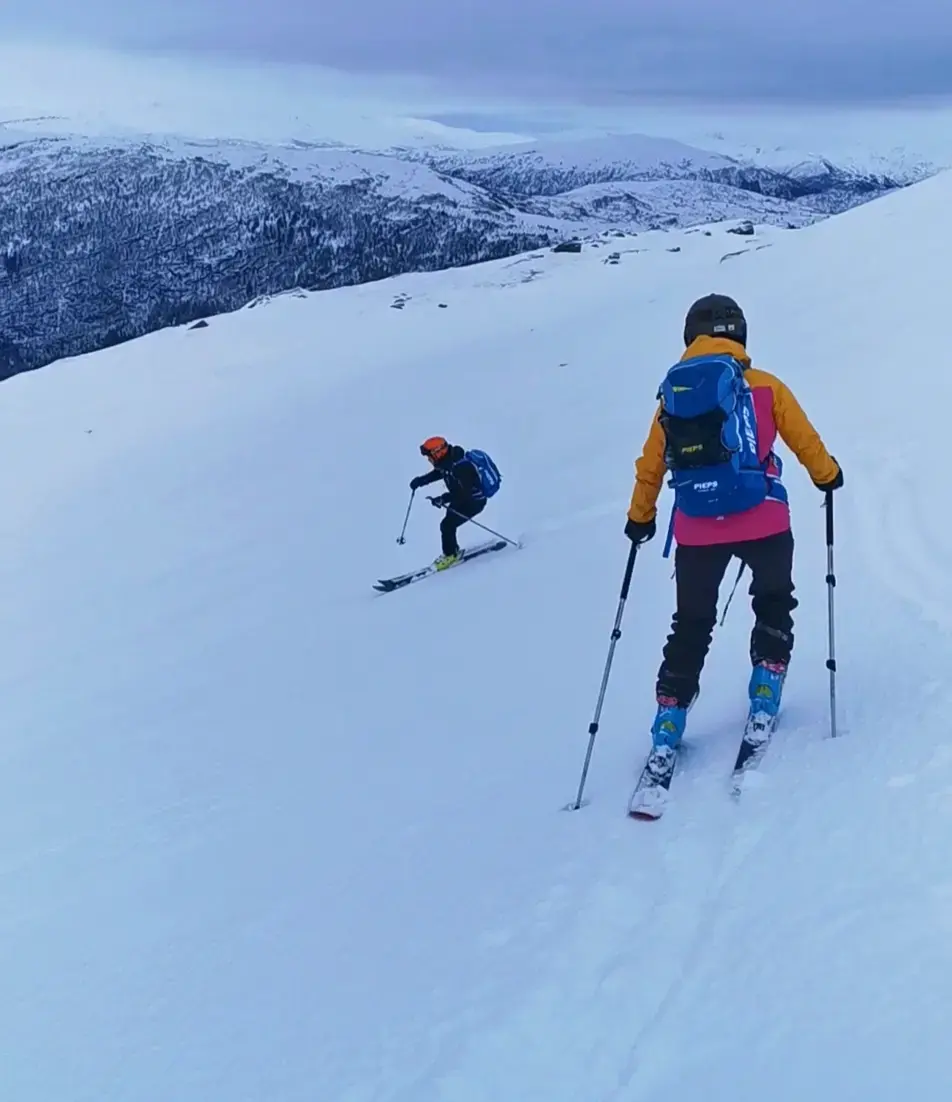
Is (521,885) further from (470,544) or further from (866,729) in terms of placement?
(470,544)

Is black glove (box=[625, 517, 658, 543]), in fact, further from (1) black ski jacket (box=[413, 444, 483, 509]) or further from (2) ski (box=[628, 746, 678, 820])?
(1) black ski jacket (box=[413, 444, 483, 509])

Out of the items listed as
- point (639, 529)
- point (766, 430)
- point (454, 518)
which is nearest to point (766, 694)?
point (639, 529)

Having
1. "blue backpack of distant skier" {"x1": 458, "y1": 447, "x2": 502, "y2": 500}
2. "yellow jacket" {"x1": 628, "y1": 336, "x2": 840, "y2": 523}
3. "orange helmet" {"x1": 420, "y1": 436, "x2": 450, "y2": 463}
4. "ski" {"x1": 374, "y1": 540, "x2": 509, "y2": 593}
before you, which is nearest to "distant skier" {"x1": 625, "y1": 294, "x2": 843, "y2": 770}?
"yellow jacket" {"x1": 628, "y1": 336, "x2": 840, "y2": 523}

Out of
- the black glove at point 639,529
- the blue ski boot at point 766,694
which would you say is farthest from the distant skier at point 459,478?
the blue ski boot at point 766,694

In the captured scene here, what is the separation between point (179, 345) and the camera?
5109 cm

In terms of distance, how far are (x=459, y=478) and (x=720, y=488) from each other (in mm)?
8000

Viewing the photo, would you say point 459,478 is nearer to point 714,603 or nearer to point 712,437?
point 714,603

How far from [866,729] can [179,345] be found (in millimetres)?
50653

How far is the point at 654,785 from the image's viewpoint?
17.9 feet

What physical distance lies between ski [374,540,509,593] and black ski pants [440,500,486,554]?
0.72 feet

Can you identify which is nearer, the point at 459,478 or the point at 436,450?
the point at 436,450

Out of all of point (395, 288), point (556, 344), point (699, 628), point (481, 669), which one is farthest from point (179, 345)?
point (699, 628)

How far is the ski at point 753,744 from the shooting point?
5.40 metres

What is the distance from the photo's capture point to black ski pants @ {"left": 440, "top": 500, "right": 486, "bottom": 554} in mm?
13391
